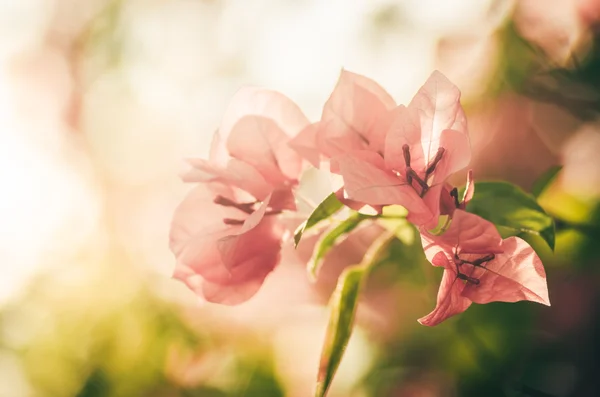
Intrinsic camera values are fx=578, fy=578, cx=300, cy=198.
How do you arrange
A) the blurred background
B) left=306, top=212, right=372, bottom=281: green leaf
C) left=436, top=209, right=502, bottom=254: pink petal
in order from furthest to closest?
the blurred background → left=306, top=212, right=372, bottom=281: green leaf → left=436, top=209, right=502, bottom=254: pink petal

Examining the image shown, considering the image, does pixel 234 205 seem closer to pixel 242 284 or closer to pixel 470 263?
pixel 242 284

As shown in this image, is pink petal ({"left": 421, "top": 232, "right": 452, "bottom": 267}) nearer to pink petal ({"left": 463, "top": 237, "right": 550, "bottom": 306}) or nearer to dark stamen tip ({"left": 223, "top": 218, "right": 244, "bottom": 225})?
pink petal ({"left": 463, "top": 237, "right": 550, "bottom": 306})

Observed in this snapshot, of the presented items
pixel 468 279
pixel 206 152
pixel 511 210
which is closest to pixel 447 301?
pixel 468 279

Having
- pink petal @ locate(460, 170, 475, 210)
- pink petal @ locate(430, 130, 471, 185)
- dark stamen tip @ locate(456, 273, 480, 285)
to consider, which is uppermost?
pink petal @ locate(430, 130, 471, 185)

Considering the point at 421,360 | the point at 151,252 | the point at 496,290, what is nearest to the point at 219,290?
the point at 496,290

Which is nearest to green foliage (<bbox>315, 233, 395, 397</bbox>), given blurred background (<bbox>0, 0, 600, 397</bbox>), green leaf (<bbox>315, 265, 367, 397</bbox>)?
green leaf (<bbox>315, 265, 367, 397</bbox>)

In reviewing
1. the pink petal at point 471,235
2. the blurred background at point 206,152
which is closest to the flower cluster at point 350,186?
the pink petal at point 471,235
